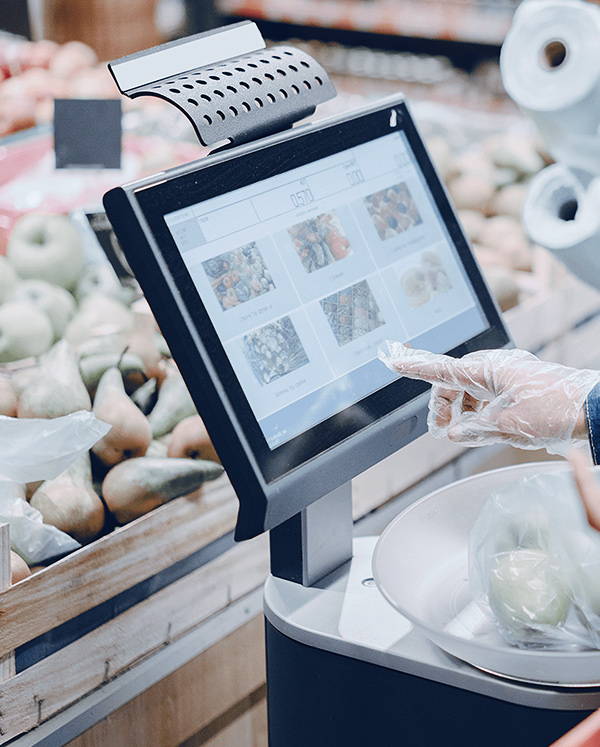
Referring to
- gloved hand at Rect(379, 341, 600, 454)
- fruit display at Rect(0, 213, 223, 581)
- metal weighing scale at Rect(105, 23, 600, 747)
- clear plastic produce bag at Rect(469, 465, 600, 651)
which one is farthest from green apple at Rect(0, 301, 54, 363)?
clear plastic produce bag at Rect(469, 465, 600, 651)

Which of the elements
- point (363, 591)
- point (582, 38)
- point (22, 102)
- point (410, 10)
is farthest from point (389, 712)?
point (410, 10)

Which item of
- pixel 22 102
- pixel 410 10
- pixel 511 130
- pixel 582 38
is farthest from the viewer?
pixel 410 10

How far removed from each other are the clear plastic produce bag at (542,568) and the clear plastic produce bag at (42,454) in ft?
1.46

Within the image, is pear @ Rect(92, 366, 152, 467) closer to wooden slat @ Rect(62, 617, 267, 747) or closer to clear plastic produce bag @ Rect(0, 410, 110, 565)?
clear plastic produce bag @ Rect(0, 410, 110, 565)

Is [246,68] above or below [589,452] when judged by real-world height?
above

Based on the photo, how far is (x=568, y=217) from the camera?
4.91 feet

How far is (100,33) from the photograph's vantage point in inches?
163

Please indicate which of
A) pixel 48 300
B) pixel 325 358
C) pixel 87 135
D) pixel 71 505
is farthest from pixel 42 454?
pixel 87 135

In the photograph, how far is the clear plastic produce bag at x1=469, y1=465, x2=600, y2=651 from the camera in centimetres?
71

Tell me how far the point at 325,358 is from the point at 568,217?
861mm

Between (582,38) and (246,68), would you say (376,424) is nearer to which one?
(246,68)

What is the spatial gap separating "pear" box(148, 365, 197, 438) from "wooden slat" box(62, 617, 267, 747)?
288 millimetres

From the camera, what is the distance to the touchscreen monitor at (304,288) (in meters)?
0.71

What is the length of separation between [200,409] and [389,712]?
34cm
